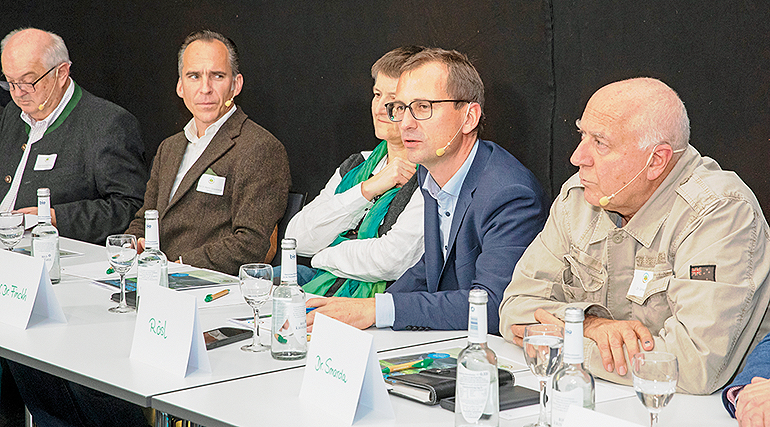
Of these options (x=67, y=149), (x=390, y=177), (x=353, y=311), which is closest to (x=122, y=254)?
(x=353, y=311)

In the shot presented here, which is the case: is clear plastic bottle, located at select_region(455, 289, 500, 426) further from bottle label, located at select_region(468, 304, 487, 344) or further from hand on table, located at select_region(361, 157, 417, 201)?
hand on table, located at select_region(361, 157, 417, 201)

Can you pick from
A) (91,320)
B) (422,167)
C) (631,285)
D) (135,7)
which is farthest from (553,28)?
(135,7)

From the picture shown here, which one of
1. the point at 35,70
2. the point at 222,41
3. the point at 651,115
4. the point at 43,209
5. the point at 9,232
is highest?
the point at 222,41

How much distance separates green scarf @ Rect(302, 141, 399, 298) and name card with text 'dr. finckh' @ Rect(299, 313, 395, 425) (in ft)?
4.71

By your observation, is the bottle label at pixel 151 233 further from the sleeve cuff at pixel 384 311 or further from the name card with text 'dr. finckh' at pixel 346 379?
the name card with text 'dr. finckh' at pixel 346 379

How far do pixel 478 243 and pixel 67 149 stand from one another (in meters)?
2.65

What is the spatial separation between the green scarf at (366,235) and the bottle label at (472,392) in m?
1.68

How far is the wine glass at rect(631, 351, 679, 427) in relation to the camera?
1.31 m

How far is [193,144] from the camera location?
12.9ft

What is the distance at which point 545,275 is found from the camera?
216 cm

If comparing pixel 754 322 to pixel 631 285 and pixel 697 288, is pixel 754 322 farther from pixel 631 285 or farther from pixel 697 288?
pixel 631 285

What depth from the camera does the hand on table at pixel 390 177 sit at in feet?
10.2

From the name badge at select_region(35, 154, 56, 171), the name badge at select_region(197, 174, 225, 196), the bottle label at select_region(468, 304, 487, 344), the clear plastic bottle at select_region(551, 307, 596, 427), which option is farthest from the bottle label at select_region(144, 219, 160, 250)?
the name badge at select_region(35, 154, 56, 171)

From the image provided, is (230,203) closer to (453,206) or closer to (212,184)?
(212,184)
